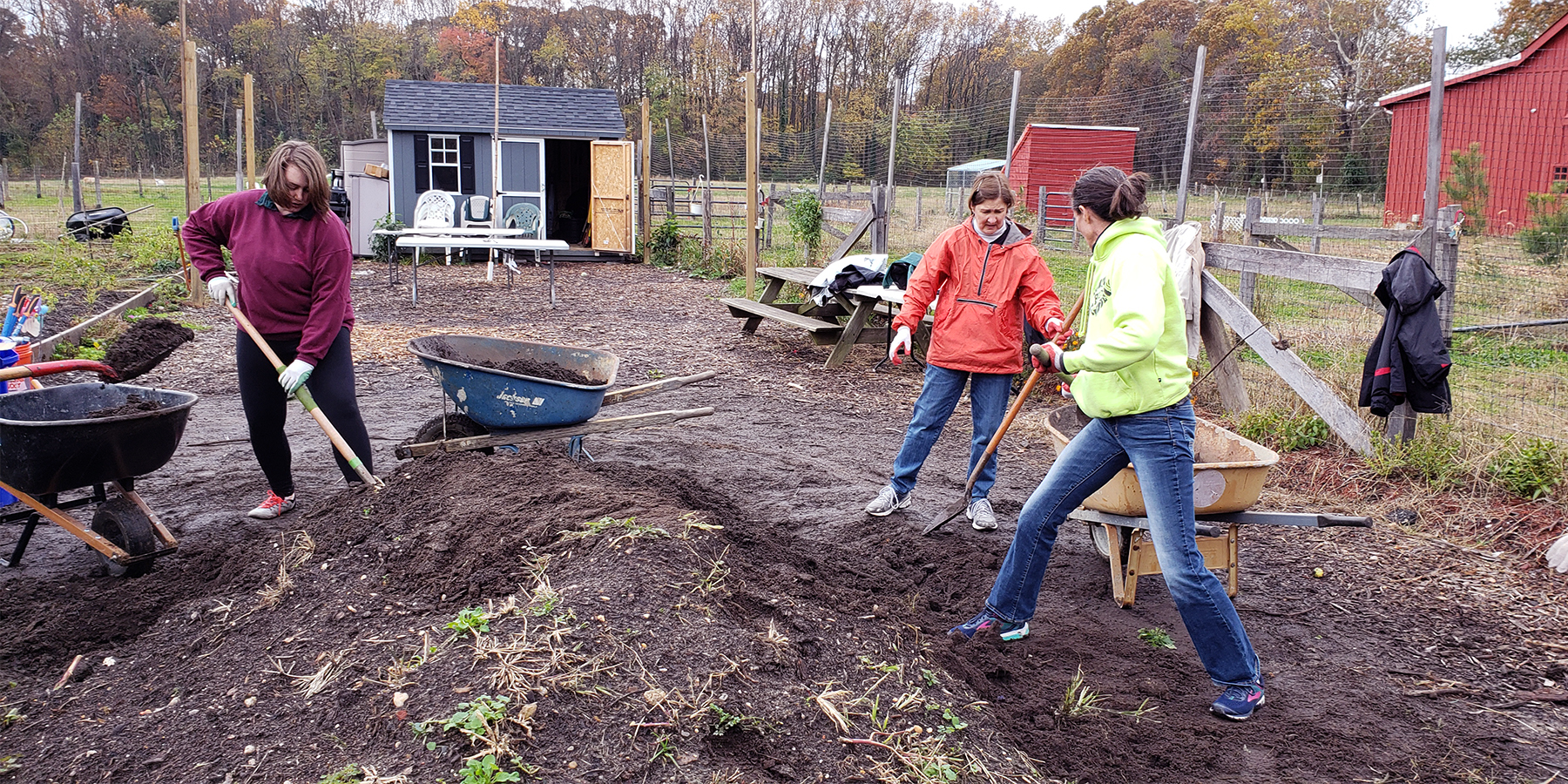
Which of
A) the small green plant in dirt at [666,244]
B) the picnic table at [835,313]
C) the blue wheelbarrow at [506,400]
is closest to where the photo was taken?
the blue wheelbarrow at [506,400]

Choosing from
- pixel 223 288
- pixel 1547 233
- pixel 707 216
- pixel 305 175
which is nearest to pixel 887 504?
pixel 305 175

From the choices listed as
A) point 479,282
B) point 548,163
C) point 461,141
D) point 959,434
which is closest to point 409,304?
point 479,282

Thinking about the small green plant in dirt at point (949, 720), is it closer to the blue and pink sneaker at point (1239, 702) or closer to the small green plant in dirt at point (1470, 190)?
the blue and pink sneaker at point (1239, 702)

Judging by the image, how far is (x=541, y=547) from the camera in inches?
133

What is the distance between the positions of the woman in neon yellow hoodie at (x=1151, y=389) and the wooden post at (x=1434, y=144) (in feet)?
10.3

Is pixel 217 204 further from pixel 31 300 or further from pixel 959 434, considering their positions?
pixel 959 434

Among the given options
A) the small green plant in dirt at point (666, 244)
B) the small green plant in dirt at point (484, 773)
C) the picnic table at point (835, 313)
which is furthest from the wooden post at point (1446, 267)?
the small green plant in dirt at point (666, 244)

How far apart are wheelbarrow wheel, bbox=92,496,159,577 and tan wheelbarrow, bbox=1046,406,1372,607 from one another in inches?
145

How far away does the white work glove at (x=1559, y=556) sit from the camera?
4.23m

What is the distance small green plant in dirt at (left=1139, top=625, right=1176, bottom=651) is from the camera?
363 cm

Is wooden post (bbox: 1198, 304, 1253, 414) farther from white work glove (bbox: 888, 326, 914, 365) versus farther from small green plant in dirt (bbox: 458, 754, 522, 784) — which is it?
small green plant in dirt (bbox: 458, 754, 522, 784)

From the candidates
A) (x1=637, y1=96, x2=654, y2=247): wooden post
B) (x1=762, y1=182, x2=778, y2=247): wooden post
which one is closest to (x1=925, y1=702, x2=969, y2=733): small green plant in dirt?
(x1=762, y1=182, x2=778, y2=247): wooden post

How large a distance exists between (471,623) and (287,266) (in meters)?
2.20

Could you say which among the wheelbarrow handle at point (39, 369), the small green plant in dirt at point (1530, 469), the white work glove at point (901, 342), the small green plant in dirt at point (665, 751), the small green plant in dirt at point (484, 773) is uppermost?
the white work glove at point (901, 342)
